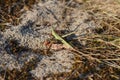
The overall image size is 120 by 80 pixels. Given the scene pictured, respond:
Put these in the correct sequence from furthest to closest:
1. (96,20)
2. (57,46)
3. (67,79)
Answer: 1. (96,20)
2. (57,46)
3. (67,79)

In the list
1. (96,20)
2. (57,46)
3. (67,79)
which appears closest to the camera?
(67,79)

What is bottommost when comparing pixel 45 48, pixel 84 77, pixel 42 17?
pixel 84 77

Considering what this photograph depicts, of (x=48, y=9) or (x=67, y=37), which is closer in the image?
(x=67, y=37)

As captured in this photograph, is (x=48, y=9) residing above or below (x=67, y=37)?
above

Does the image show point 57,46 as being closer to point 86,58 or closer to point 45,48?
point 45,48

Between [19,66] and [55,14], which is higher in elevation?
[55,14]

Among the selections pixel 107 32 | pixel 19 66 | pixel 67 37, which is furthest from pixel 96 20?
pixel 19 66

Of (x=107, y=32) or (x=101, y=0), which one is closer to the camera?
(x=107, y=32)

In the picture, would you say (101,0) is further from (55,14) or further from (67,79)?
(67,79)

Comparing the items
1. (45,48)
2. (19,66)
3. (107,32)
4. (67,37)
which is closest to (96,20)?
(107,32)
